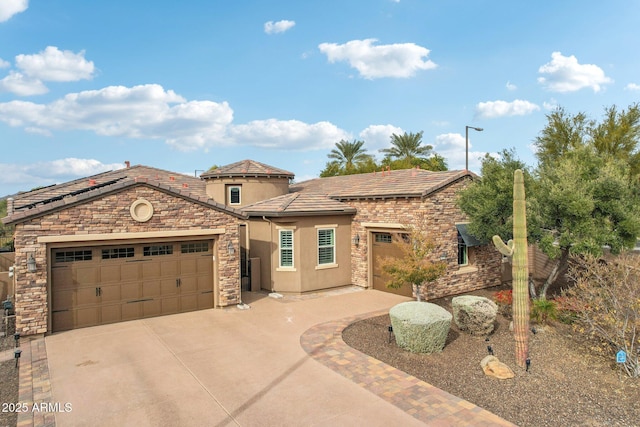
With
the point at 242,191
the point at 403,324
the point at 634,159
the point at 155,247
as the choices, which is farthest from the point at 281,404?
the point at 634,159

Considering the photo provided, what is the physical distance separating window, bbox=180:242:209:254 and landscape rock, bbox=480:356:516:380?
8854 millimetres

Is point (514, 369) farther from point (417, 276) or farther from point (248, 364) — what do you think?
point (248, 364)

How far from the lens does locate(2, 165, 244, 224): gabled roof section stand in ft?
34.9

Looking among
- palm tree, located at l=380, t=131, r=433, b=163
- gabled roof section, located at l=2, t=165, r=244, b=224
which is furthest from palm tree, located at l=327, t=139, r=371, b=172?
gabled roof section, located at l=2, t=165, r=244, b=224

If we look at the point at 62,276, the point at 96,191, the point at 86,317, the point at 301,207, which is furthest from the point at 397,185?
the point at 62,276

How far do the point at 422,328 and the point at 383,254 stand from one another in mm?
7120

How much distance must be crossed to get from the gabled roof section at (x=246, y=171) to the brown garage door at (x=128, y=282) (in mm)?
8436

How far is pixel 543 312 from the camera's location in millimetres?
11078

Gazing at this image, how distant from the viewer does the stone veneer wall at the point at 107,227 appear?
1030 centimetres

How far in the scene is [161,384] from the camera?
25.7 ft

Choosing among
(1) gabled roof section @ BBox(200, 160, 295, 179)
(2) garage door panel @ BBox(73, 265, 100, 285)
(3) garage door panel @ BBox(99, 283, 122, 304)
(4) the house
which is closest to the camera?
(4) the house

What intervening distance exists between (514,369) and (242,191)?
15.9 meters

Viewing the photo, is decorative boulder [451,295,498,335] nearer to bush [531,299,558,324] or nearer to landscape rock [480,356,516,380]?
bush [531,299,558,324]

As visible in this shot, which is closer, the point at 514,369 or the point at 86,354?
the point at 514,369
